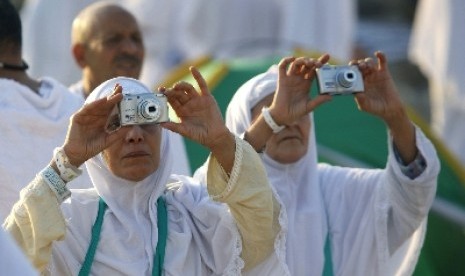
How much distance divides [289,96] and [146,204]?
26.8 inches

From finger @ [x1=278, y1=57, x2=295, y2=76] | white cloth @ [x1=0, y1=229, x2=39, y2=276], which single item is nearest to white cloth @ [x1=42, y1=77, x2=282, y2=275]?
finger @ [x1=278, y1=57, x2=295, y2=76]

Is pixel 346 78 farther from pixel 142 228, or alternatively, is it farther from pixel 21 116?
pixel 21 116

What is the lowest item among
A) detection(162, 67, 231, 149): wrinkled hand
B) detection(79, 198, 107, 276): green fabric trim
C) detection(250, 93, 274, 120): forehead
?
detection(250, 93, 274, 120): forehead

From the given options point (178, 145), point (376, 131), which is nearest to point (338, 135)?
point (376, 131)

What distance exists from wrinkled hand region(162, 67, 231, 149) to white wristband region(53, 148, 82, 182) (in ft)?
1.13

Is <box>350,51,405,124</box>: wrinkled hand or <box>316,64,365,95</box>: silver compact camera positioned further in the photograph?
<box>350,51,405,124</box>: wrinkled hand

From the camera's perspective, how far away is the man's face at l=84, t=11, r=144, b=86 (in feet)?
21.1

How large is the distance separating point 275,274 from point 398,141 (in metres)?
0.83

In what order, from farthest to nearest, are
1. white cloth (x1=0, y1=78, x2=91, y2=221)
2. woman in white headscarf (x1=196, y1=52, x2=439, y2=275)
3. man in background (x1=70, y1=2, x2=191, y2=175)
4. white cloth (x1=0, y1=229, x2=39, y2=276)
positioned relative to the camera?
man in background (x1=70, y1=2, x2=191, y2=175) < white cloth (x1=0, y1=78, x2=91, y2=221) < woman in white headscarf (x1=196, y1=52, x2=439, y2=275) < white cloth (x1=0, y1=229, x2=39, y2=276)

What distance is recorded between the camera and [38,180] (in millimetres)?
4523

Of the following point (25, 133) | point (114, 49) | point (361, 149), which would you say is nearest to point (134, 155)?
point (25, 133)

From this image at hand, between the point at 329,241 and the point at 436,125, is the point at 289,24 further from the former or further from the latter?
the point at 329,241

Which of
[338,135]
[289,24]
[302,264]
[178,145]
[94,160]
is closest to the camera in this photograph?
[94,160]

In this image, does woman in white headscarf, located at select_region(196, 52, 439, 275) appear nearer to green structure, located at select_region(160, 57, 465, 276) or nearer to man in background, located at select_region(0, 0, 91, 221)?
A: man in background, located at select_region(0, 0, 91, 221)
